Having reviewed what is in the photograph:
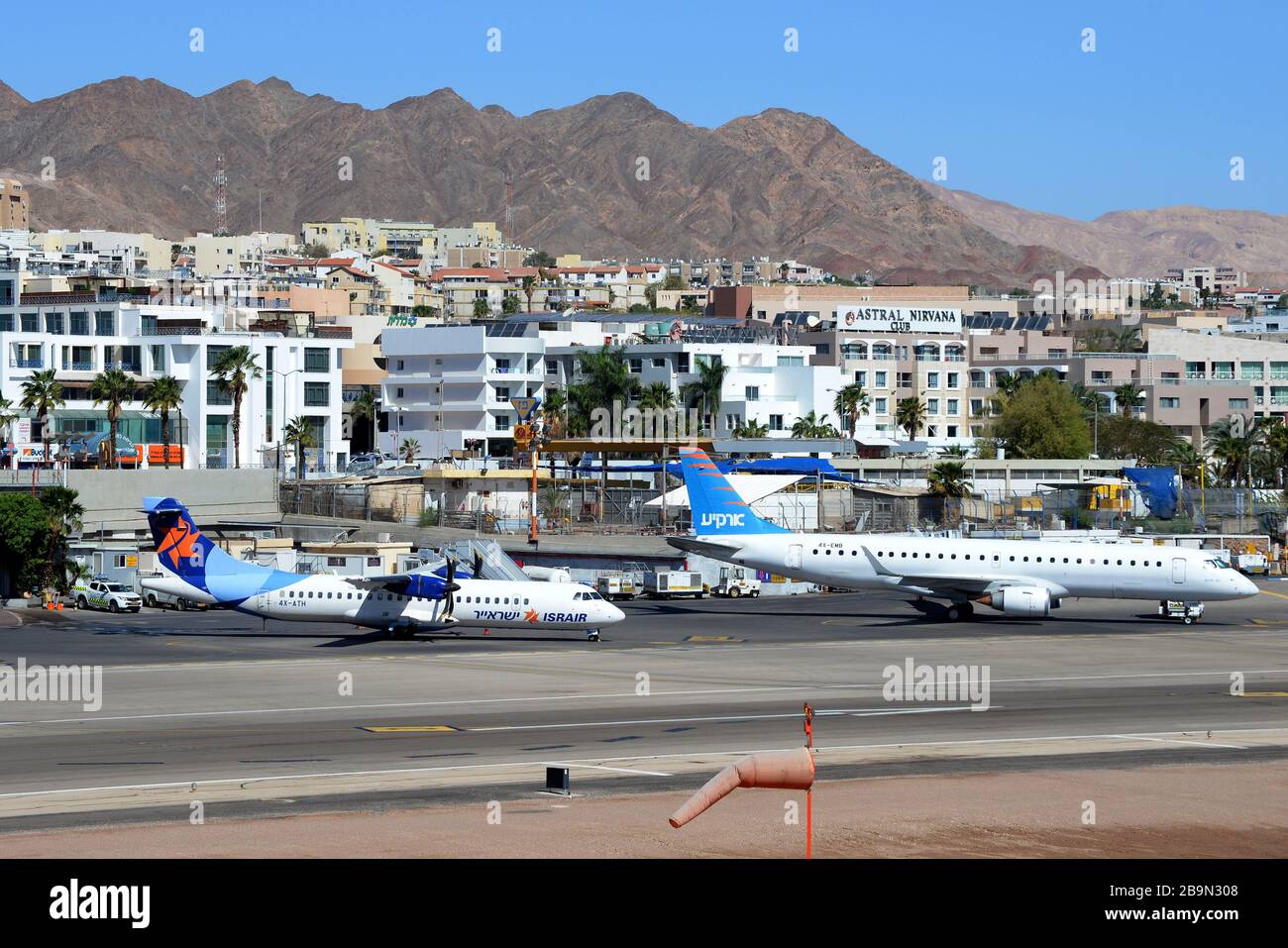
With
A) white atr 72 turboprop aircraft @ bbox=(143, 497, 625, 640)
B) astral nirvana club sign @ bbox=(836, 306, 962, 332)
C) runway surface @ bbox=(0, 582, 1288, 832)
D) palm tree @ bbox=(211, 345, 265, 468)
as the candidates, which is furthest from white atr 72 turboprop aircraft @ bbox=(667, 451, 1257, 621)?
astral nirvana club sign @ bbox=(836, 306, 962, 332)

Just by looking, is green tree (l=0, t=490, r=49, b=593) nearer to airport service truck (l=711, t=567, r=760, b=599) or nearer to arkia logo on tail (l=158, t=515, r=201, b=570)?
arkia logo on tail (l=158, t=515, r=201, b=570)

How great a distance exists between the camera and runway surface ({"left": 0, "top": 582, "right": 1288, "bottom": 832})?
115 feet

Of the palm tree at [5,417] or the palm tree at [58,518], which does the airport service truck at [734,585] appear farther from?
the palm tree at [5,417]

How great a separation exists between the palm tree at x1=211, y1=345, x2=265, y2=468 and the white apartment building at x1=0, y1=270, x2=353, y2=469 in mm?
3467

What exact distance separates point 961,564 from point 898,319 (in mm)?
115359

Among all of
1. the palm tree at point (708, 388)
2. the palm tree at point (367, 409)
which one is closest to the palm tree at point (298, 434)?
the palm tree at point (367, 409)

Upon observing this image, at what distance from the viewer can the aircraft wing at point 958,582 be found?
71438 millimetres

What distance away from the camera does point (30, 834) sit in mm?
28141

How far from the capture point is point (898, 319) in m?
184

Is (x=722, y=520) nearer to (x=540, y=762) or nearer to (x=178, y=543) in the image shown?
(x=178, y=543)

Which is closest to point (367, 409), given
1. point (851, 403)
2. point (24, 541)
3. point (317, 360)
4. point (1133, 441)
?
point (317, 360)

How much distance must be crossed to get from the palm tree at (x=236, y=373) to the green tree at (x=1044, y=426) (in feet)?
219
